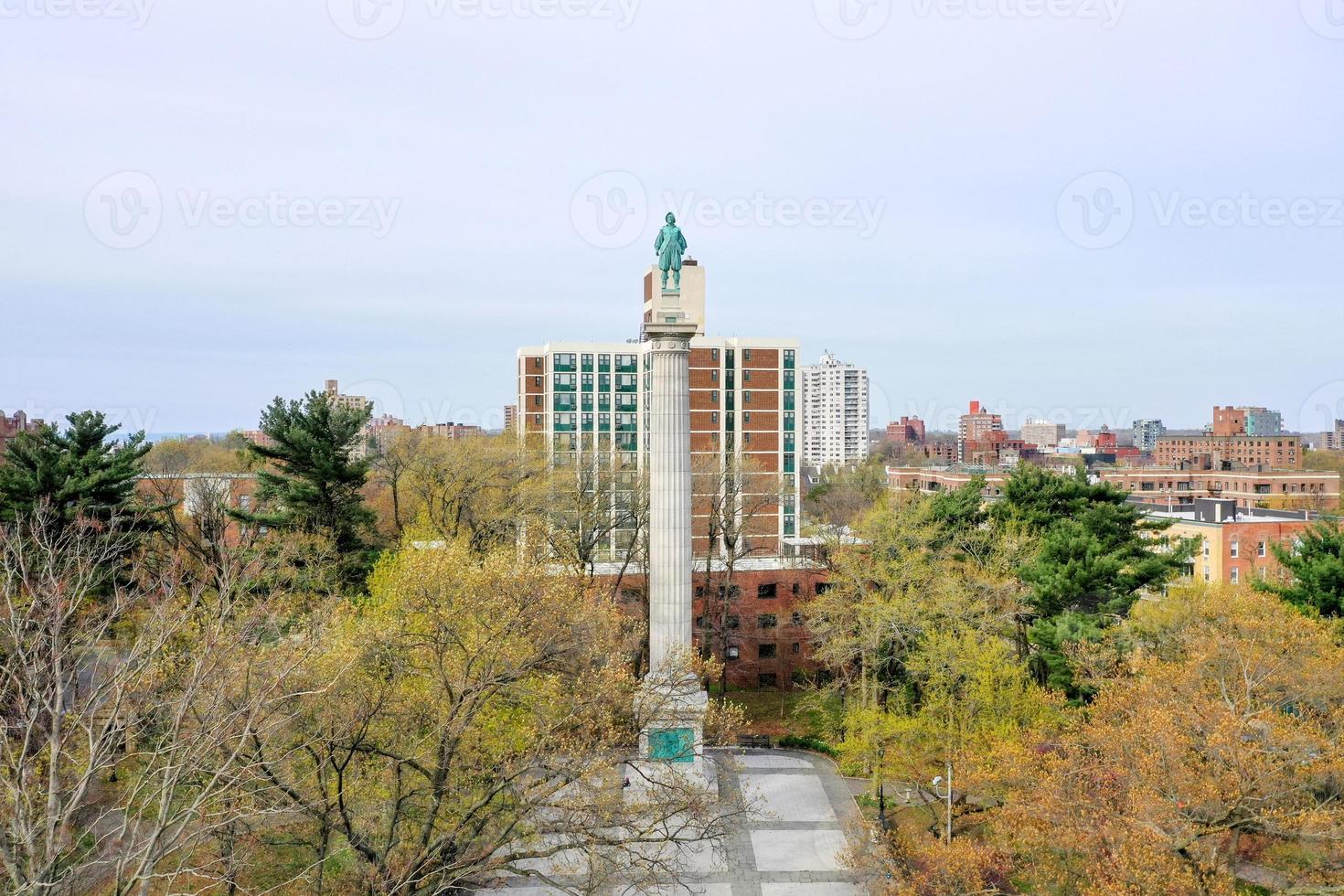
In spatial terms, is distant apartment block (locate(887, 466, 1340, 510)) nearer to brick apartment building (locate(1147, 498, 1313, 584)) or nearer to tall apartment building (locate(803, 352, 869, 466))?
brick apartment building (locate(1147, 498, 1313, 584))

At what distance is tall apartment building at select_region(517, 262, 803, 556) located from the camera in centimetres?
5828

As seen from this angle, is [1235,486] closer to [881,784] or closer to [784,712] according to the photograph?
[784,712]

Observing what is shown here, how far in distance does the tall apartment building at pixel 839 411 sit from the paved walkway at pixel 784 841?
5999 inches

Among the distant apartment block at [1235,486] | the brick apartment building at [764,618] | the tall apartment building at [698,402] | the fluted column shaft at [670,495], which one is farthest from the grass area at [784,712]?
the distant apartment block at [1235,486]

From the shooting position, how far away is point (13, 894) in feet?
36.2

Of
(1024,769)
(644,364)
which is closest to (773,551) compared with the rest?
(644,364)

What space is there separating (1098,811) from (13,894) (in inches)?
698

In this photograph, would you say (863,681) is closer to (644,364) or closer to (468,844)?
(468,844)

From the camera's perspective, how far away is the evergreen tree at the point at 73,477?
29484 mm

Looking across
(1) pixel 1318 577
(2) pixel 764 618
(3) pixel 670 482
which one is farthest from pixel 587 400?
(1) pixel 1318 577

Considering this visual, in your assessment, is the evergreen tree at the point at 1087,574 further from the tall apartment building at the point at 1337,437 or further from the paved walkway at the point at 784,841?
the tall apartment building at the point at 1337,437

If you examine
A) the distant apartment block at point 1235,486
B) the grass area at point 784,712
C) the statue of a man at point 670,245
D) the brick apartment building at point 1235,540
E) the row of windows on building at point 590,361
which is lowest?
the grass area at point 784,712

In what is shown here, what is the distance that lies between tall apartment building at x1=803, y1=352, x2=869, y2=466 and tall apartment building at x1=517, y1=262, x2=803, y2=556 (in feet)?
388

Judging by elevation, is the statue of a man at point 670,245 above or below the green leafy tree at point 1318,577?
above
